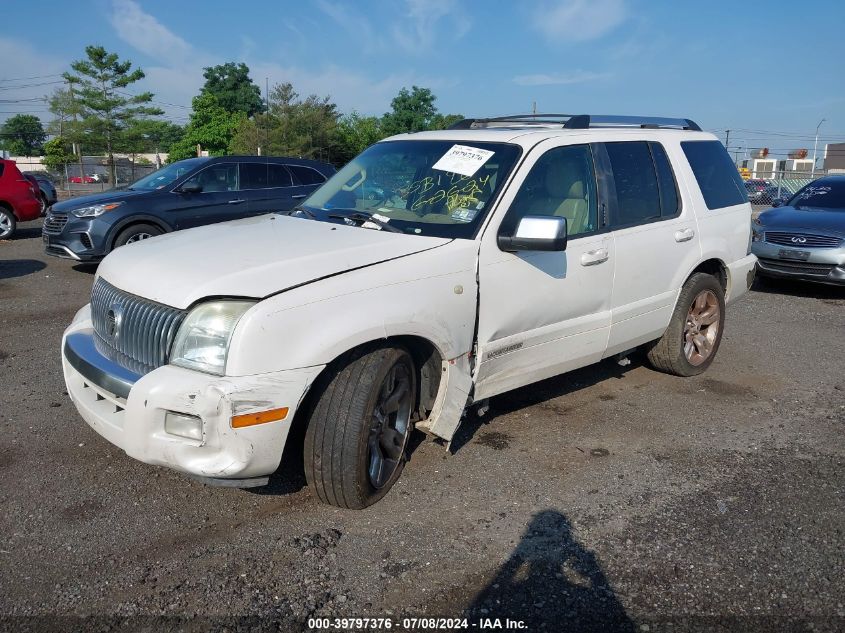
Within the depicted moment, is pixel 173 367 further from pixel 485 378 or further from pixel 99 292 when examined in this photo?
pixel 485 378

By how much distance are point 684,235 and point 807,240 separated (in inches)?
200

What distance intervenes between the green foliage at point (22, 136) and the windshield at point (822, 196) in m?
111

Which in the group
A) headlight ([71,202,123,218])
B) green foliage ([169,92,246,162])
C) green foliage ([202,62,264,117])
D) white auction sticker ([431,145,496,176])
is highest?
green foliage ([202,62,264,117])

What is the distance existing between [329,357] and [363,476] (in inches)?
25.1

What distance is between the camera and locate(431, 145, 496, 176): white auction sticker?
13.5 feet

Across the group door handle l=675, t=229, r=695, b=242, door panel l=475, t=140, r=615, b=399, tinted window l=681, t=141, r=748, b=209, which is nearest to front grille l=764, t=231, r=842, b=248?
tinted window l=681, t=141, r=748, b=209

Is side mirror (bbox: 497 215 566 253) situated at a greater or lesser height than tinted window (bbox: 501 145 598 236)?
lesser

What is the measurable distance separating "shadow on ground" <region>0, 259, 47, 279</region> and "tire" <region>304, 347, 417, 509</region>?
8.30 meters

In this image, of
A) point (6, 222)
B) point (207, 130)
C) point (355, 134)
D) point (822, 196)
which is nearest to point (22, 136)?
point (207, 130)

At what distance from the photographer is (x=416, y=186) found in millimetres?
4219

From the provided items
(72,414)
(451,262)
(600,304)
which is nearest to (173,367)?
(451,262)

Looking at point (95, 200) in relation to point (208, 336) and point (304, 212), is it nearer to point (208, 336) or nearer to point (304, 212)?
point (304, 212)

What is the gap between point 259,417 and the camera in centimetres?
294

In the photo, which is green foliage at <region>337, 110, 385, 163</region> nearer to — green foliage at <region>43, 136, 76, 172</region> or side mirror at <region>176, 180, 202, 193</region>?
green foliage at <region>43, 136, 76, 172</region>
